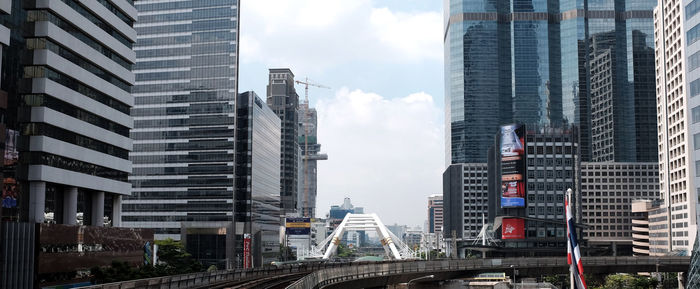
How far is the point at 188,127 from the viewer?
191m

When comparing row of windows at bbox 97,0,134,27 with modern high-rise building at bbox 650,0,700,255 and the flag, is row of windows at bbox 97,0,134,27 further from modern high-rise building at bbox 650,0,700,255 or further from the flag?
modern high-rise building at bbox 650,0,700,255

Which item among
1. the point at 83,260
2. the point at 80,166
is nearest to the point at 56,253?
the point at 83,260

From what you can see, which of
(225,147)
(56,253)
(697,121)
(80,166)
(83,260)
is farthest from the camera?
(225,147)

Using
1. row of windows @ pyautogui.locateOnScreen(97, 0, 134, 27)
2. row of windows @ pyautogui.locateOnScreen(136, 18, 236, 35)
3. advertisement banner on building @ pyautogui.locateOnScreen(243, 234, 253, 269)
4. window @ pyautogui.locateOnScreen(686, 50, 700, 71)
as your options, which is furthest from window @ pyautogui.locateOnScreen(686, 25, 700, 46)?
advertisement banner on building @ pyautogui.locateOnScreen(243, 234, 253, 269)

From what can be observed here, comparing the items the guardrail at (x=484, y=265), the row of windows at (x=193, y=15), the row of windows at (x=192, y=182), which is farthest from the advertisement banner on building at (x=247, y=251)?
the guardrail at (x=484, y=265)

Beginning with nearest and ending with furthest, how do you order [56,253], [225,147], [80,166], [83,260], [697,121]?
1. [697,121]
2. [56,253]
3. [83,260]
4. [80,166]
5. [225,147]

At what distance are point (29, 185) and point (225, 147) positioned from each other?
107m

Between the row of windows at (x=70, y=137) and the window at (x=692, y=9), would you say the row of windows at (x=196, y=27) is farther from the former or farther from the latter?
the window at (x=692, y=9)

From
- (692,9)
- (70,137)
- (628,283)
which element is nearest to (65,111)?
(70,137)

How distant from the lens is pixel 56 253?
259 ft

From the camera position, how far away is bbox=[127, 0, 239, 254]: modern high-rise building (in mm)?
189125

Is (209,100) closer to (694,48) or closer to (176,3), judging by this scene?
(176,3)

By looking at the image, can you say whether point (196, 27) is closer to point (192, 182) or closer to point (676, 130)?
point (192, 182)

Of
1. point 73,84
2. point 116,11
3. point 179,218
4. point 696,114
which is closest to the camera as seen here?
point 696,114
